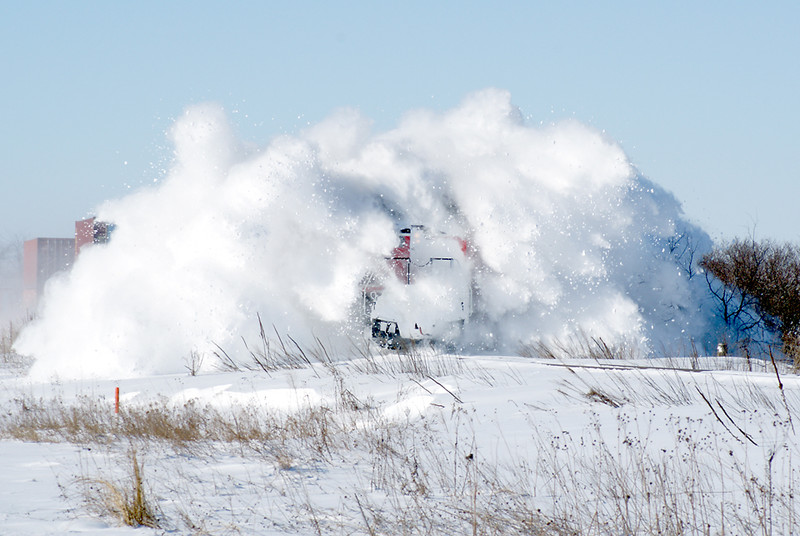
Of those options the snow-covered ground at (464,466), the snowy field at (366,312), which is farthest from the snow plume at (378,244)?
the snow-covered ground at (464,466)

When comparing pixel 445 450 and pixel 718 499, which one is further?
pixel 445 450

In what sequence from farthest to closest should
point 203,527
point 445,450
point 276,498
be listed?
point 445,450, point 276,498, point 203,527

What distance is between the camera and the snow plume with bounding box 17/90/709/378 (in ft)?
74.4

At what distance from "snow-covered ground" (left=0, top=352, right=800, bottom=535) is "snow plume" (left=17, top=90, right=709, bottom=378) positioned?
421 inches

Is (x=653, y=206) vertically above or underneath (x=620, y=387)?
above

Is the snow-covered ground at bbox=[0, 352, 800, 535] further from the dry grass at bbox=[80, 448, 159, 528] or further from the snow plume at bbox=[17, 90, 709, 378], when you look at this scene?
the snow plume at bbox=[17, 90, 709, 378]

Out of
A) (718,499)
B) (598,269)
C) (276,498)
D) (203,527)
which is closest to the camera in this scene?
(203,527)

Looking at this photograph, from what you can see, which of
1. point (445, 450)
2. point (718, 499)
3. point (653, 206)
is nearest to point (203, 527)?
point (445, 450)

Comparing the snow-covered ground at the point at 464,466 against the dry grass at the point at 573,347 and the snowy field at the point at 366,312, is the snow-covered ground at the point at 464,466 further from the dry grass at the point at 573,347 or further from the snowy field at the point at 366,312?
the dry grass at the point at 573,347

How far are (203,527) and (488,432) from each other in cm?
404

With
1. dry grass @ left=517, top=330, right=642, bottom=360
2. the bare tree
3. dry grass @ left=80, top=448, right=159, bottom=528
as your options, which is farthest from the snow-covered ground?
the bare tree

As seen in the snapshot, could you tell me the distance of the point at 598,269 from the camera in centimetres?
2400

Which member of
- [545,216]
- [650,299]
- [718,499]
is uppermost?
[545,216]

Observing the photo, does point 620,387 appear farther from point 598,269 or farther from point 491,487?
point 598,269
